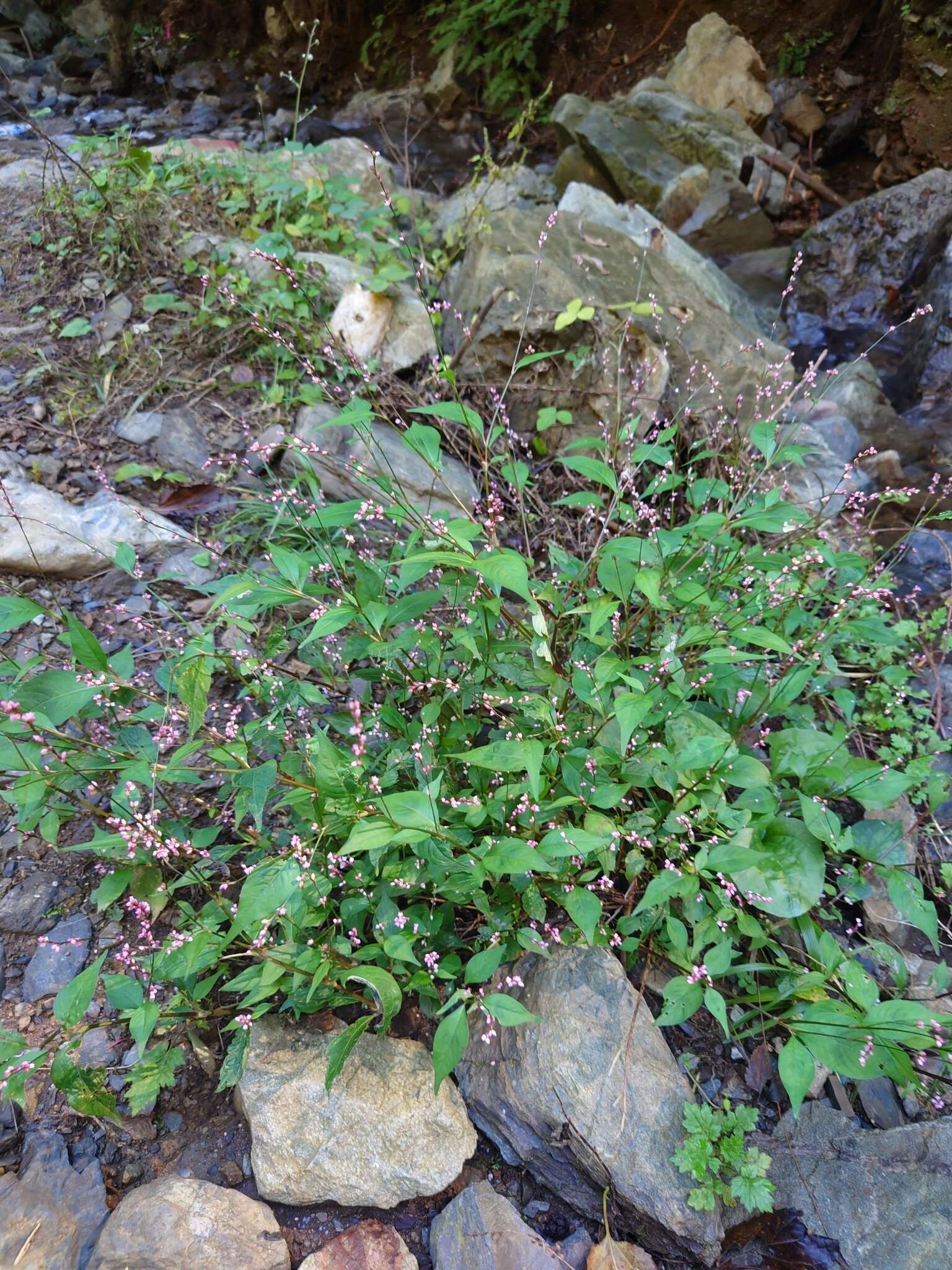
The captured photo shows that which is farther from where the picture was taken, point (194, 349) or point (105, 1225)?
point (194, 349)

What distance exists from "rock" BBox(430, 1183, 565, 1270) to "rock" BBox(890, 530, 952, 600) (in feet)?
10.7

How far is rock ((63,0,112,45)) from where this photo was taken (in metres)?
10.5

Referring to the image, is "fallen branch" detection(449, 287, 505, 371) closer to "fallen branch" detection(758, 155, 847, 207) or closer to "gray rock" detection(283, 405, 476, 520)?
"gray rock" detection(283, 405, 476, 520)

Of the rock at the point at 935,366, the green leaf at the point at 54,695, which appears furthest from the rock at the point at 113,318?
the rock at the point at 935,366

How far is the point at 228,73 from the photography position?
418 inches

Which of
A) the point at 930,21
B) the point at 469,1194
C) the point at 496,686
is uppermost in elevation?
the point at 930,21

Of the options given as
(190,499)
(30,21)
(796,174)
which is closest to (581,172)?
(796,174)

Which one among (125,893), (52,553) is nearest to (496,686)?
(125,893)

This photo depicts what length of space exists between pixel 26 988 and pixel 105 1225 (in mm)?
676

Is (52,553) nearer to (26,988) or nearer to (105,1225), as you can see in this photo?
(26,988)

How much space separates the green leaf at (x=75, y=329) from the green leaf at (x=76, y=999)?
11.1 ft

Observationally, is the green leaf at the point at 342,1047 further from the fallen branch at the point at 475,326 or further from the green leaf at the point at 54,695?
the fallen branch at the point at 475,326

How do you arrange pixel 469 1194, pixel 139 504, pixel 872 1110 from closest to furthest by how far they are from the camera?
pixel 469 1194, pixel 872 1110, pixel 139 504

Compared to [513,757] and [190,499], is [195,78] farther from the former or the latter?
[513,757]
